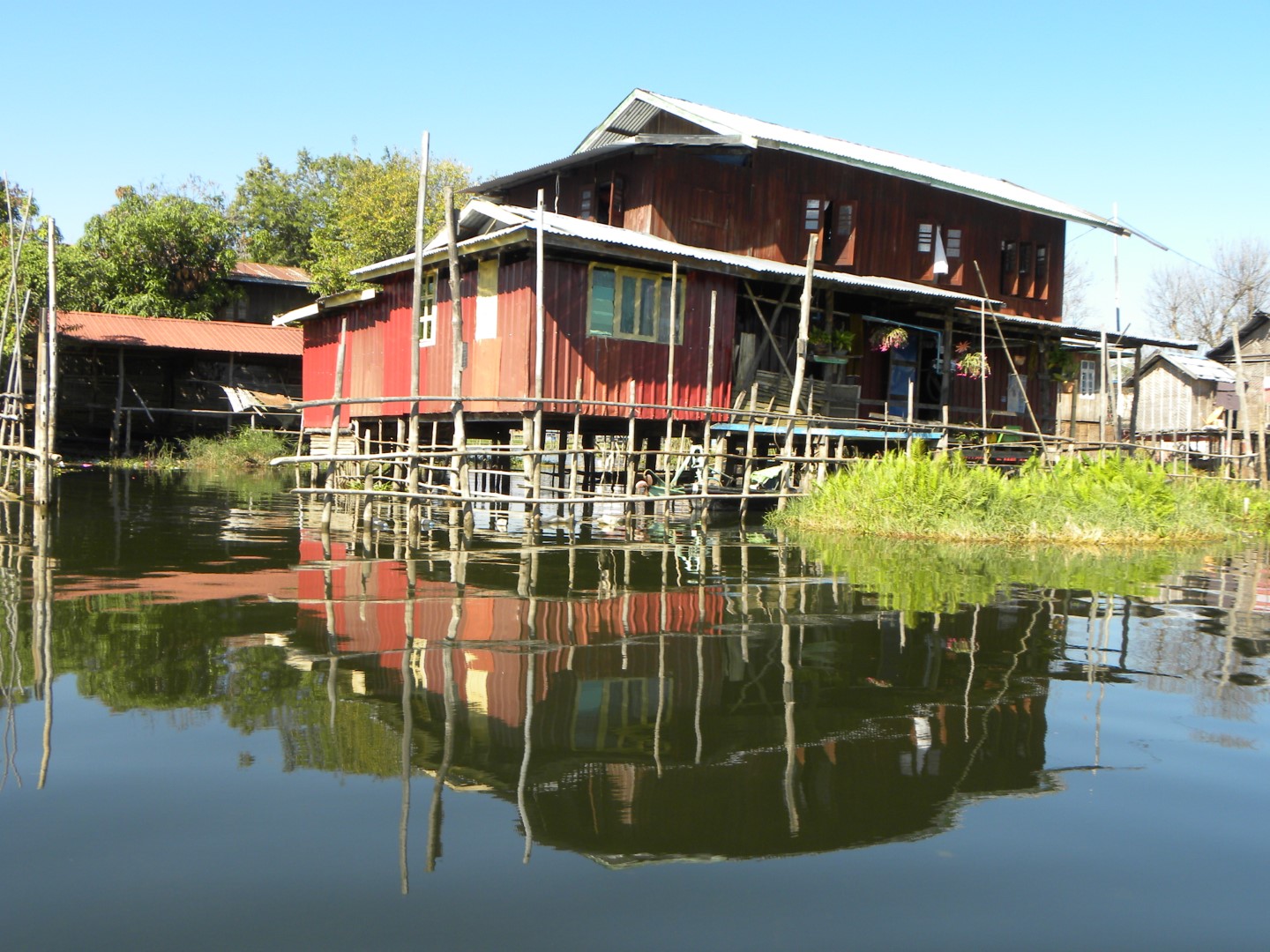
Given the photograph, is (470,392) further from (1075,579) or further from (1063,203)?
(1063,203)

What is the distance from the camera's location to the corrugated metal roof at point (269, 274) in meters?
37.3

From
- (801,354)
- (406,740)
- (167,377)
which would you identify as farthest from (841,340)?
(167,377)

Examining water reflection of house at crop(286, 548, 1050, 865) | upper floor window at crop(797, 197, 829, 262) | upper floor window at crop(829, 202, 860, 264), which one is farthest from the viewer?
upper floor window at crop(829, 202, 860, 264)

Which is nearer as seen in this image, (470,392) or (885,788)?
(885,788)

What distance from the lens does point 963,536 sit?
1416 cm

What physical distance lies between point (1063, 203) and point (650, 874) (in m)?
25.3

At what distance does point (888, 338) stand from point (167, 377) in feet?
71.3

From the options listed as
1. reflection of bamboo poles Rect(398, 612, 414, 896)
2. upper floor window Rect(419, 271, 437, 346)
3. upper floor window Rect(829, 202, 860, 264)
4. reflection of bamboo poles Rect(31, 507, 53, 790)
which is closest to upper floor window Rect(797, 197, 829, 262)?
upper floor window Rect(829, 202, 860, 264)

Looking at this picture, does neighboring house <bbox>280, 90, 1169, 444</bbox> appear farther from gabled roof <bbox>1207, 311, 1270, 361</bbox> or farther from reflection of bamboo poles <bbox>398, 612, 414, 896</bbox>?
gabled roof <bbox>1207, 311, 1270, 361</bbox>

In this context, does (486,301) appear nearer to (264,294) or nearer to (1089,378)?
(264,294)

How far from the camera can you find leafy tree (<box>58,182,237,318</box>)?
33.8 meters

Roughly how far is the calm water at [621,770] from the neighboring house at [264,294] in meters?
29.9

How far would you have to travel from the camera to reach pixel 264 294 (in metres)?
38.5

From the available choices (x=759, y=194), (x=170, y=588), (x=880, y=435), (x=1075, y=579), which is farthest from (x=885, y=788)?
(x=759, y=194)
